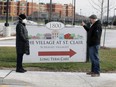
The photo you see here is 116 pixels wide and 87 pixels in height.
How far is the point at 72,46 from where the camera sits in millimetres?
13297

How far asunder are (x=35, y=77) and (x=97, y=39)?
227 centimetres

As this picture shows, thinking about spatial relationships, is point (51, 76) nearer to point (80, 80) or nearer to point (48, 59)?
point (80, 80)

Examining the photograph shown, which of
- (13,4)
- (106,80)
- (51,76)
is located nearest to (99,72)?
(106,80)

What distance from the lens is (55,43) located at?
13.2 meters

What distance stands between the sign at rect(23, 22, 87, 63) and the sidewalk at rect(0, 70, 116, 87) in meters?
1.41

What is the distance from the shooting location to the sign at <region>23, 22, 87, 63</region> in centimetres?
1312

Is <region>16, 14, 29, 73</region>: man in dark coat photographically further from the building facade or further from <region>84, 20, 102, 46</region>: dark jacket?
the building facade

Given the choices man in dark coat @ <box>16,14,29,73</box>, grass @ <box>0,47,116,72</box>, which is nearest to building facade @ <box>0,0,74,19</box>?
grass @ <box>0,47,116,72</box>

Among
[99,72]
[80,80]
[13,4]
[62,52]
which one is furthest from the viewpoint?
[13,4]

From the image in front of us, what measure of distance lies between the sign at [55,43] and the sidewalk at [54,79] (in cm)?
141

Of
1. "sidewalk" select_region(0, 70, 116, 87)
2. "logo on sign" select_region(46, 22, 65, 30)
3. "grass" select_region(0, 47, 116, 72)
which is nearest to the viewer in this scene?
"sidewalk" select_region(0, 70, 116, 87)

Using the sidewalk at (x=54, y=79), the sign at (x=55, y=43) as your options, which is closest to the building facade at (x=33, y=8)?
the sign at (x=55, y=43)

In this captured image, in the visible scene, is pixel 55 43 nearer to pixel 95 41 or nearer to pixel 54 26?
pixel 54 26

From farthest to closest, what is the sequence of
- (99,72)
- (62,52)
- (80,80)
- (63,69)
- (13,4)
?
(13,4), (62,52), (63,69), (99,72), (80,80)
